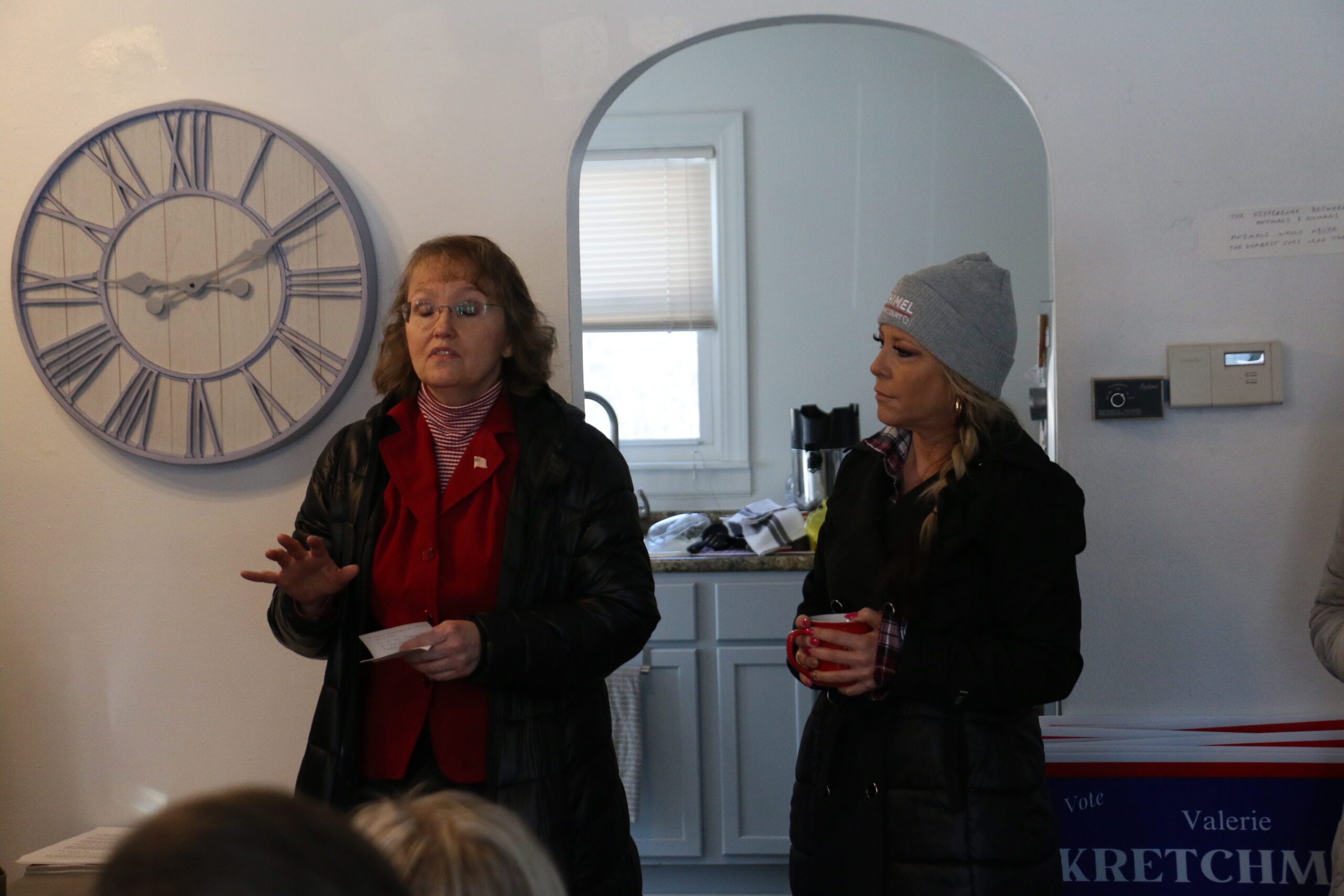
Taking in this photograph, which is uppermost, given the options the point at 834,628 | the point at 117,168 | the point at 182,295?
the point at 117,168

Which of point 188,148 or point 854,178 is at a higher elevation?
point 854,178

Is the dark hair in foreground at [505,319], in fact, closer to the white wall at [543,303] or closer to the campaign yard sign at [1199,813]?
the white wall at [543,303]

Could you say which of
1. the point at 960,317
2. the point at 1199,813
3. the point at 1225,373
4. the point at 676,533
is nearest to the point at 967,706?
the point at 960,317

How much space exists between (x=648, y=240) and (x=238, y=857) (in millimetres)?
3764

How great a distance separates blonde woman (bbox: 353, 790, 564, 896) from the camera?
65 centimetres

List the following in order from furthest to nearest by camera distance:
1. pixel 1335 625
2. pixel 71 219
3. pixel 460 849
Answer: pixel 71 219 → pixel 1335 625 → pixel 460 849

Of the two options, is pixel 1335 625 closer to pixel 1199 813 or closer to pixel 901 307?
pixel 1199 813

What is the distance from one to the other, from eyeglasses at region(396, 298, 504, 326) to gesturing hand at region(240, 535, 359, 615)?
1.19ft

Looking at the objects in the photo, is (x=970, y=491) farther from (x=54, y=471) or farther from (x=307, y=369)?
(x=54, y=471)

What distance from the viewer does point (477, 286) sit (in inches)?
67.6

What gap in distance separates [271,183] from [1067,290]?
148 centimetres

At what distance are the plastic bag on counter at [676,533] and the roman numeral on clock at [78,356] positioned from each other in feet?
5.32

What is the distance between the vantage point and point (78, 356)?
2.24 meters

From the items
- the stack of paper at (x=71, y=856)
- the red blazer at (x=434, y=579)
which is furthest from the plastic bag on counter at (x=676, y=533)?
the red blazer at (x=434, y=579)
